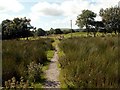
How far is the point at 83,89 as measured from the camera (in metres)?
7.00

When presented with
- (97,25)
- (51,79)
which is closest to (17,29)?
(97,25)

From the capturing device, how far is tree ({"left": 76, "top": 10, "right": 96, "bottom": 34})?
8152cm

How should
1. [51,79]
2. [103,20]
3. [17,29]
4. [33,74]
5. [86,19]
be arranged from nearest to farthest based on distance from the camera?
[33,74] < [51,79] < [17,29] < [103,20] < [86,19]

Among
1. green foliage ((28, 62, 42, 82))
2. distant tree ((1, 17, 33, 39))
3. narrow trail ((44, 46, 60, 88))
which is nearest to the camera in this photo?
narrow trail ((44, 46, 60, 88))

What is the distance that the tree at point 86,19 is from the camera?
81.5 meters

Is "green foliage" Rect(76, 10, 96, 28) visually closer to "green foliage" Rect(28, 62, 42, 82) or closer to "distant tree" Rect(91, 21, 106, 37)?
"distant tree" Rect(91, 21, 106, 37)

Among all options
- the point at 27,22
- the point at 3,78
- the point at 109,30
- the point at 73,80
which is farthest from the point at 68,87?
the point at 109,30

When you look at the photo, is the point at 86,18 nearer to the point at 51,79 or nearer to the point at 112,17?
the point at 112,17

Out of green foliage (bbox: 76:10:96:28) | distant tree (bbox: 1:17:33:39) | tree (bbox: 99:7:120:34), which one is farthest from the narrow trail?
green foliage (bbox: 76:10:96:28)

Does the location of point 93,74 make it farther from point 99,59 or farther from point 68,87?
point 99,59

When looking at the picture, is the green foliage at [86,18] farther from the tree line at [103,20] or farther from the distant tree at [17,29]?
the distant tree at [17,29]

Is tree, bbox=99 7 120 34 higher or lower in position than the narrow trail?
higher

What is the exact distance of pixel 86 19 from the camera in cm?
8156

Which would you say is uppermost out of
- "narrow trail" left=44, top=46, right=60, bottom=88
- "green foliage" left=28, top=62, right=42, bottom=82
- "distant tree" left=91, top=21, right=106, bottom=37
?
"distant tree" left=91, top=21, right=106, bottom=37
